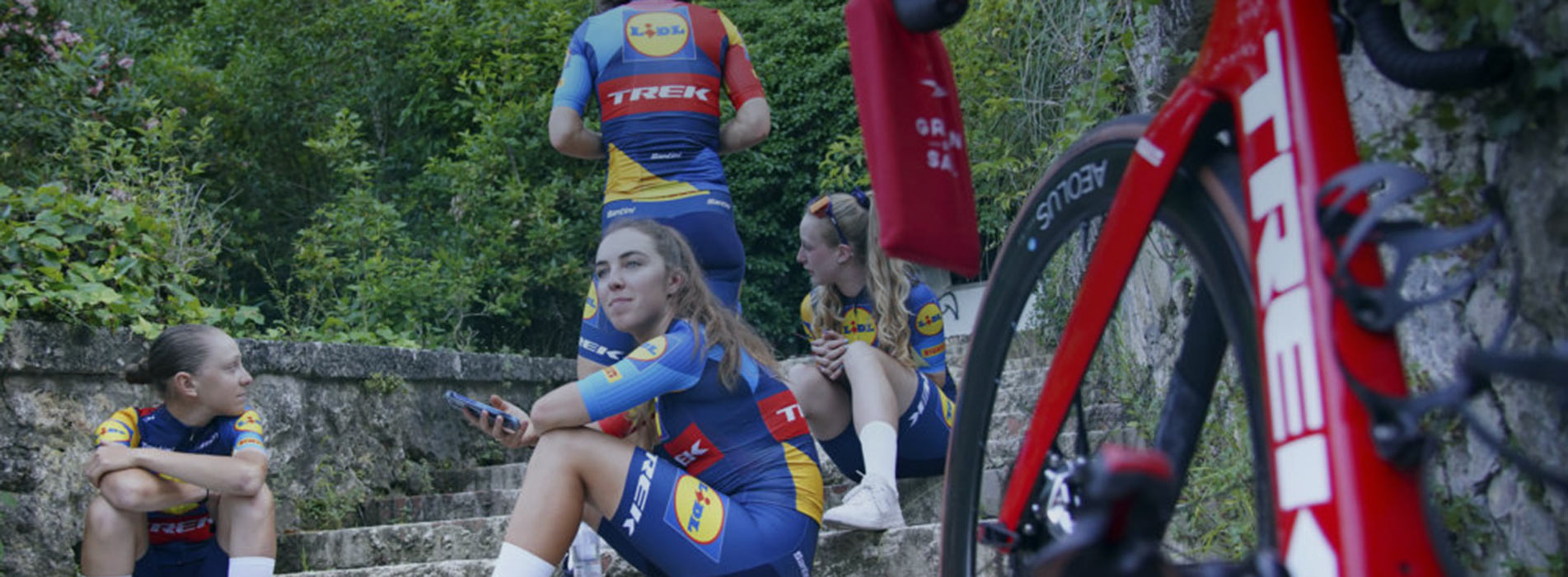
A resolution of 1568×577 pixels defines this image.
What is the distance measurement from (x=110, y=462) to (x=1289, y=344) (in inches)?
113

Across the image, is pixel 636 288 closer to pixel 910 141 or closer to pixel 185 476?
pixel 185 476

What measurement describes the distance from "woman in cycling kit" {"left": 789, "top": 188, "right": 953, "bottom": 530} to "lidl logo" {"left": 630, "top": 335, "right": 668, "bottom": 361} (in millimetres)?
878

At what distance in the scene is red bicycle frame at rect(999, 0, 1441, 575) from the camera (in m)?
0.79

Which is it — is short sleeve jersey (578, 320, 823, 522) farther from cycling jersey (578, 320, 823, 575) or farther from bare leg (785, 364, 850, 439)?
bare leg (785, 364, 850, 439)

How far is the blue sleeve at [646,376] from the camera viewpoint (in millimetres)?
2518

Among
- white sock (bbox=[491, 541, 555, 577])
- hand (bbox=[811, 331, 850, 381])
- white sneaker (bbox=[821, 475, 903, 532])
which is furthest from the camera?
hand (bbox=[811, 331, 850, 381])

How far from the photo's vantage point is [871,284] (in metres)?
3.90

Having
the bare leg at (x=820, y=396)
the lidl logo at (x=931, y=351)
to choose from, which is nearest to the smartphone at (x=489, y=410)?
the bare leg at (x=820, y=396)

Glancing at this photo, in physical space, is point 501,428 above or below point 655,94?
below

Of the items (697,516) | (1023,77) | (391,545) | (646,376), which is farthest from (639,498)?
(1023,77)

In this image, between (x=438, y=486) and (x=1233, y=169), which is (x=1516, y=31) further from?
(x=438, y=486)

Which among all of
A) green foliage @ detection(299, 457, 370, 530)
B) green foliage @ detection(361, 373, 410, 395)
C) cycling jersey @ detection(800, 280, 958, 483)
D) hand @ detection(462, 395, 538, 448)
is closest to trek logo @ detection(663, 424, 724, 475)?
hand @ detection(462, 395, 538, 448)

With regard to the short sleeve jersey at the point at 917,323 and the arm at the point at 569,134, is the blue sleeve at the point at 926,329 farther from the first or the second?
the arm at the point at 569,134

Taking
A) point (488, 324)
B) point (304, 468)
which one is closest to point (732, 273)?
point (304, 468)
